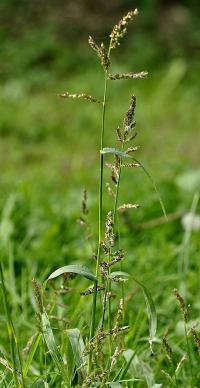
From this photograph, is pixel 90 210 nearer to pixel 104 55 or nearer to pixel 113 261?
pixel 113 261

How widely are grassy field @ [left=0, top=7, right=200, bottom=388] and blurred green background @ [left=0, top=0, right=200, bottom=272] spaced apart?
1 centimetres

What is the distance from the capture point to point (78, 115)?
787 cm

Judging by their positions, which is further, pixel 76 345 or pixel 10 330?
pixel 76 345

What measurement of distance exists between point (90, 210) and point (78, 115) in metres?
3.96

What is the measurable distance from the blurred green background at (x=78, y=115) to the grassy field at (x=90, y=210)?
0.01 m

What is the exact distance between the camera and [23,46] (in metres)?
9.89

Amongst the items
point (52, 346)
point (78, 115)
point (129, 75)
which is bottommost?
point (52, 346)

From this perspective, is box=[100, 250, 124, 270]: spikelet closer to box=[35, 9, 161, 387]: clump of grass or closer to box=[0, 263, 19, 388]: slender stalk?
box=[35, 9, 161, 387]: clump of grass

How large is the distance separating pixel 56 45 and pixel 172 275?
7141 mm

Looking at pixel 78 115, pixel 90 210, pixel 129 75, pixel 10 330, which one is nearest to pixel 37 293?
pixel 10 330

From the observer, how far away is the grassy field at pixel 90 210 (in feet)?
7.43

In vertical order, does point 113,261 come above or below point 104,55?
below

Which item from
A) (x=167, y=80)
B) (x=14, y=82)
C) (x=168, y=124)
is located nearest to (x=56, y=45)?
(x=14, y=82)

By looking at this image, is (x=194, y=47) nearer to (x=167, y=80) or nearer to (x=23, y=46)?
(x=167, y=80)
